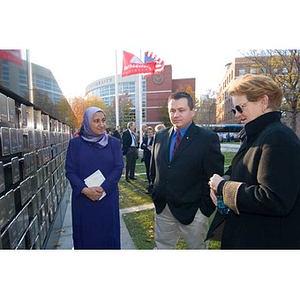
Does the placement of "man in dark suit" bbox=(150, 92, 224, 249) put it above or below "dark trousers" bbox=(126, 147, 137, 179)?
above

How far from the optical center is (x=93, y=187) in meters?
2.09

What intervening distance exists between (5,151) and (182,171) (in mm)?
1264

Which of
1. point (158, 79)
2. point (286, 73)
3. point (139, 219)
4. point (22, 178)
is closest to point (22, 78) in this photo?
point (22, 178)

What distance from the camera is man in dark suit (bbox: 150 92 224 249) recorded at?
185cm

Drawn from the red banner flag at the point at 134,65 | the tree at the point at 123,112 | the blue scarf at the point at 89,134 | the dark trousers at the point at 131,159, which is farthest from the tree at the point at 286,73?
the tree at the point at 123,112

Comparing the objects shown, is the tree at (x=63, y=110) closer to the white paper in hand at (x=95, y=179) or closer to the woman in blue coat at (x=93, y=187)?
the woman in blue coat at (x=93, y=187)

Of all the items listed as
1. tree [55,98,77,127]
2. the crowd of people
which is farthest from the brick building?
the crowd of people

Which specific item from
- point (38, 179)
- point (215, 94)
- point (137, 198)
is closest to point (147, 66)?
point (137, 198)

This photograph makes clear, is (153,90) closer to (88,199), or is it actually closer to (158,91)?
(158,91)

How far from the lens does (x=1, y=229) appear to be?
1524mm

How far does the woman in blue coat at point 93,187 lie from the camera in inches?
83.5

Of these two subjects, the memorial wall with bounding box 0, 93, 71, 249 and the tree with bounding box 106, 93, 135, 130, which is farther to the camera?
the tree with bounding box 106, 93, 135, 130

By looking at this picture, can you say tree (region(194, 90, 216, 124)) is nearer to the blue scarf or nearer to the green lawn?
the green lawn

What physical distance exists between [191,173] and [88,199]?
99cm
